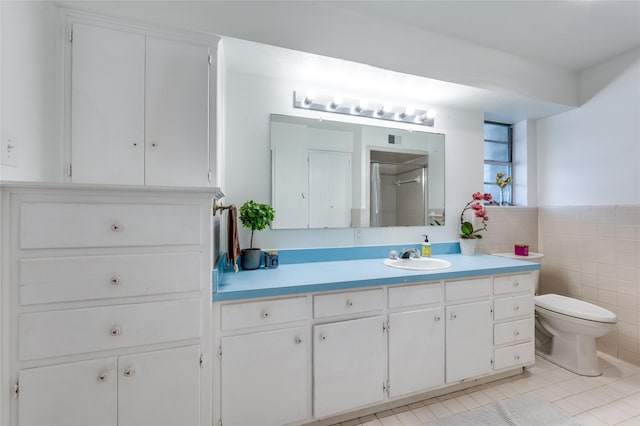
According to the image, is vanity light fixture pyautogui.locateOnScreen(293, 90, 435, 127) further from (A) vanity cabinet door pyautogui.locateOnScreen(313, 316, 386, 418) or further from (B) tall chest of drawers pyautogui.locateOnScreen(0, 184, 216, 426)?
(A) vanity cabinet door pyautogui.locateOnScreen(313, 316, 386, 418)

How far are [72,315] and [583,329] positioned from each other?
304 cm

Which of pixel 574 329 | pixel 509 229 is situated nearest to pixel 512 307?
pixel 574 329

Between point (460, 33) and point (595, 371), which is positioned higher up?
point (460, 33)

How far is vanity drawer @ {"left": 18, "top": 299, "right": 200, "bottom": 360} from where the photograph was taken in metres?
1.01

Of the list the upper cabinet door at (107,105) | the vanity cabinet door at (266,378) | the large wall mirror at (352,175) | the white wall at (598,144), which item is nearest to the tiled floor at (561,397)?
the vanity cabinet door at (266,378)

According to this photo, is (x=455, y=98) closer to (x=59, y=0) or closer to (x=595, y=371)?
(x=595, y=371)

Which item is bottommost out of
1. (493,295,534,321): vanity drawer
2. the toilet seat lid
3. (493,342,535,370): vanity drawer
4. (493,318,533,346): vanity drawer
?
(493,342,535,370): vanity drawer

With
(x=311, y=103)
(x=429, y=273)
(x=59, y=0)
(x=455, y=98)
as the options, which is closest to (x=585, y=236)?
(x=455, y=98)

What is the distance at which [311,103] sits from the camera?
81.8 inches

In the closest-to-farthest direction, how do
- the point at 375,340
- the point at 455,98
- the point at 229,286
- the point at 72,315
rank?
the point at 72,315 → the point at 229,286 → the point at 375,340 → the point at 455,98

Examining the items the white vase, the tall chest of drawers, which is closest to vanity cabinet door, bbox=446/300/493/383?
the white vase

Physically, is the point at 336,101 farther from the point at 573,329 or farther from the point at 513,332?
the point at 573,329

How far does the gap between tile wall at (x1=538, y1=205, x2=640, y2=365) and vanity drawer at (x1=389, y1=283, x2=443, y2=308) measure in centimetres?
178

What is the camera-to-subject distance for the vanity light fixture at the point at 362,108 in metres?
2.06
